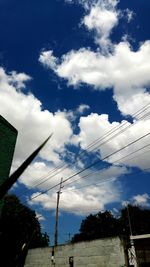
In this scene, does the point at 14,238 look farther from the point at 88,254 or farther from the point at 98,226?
the point at 98,226

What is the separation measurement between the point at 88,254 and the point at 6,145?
1617 cm

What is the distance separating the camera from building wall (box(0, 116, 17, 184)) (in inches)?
314

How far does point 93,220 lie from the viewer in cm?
7175

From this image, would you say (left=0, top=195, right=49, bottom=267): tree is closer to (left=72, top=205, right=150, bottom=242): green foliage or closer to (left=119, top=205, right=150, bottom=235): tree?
(left=72, top=205, right=150, bottom=242): green foliage

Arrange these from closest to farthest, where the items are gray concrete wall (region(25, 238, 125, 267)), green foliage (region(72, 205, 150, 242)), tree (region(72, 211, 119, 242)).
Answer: gray concrete wall (region(25, 238, 125, 267)) → green foliage (region(72, 205, 150, 242)) → tree (region(72, 211, 119, 242))

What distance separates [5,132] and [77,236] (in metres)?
65.7

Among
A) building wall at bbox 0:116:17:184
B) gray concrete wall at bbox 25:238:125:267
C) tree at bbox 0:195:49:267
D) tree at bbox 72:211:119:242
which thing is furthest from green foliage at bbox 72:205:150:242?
tree at bbox 0:195:49:267

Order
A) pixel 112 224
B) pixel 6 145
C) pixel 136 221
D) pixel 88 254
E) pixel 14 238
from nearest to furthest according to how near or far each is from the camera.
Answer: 1. pixel 14 238
2. pixel 6 145
3. pixel 88 254
4. pixel 136 221
5. pixel 112 224

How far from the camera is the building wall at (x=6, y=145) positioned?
314 inches

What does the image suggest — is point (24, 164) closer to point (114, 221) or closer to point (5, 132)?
point (5, 132)

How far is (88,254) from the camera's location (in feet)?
70.0

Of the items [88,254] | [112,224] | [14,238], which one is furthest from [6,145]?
[112,224]

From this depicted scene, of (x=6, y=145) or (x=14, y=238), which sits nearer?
(x=14, y=238)

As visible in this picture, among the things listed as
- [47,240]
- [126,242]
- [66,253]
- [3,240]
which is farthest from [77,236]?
[3,240]
